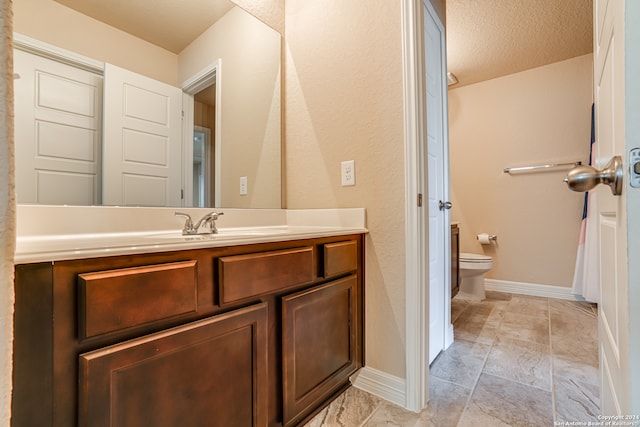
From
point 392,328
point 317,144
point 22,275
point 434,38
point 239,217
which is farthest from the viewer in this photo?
point 434,38

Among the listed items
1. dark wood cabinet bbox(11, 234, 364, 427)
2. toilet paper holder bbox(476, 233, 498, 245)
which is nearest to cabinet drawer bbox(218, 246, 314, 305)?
dark wood cabinet bbox(11, 234, 364, 427)

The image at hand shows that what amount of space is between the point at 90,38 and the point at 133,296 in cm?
101

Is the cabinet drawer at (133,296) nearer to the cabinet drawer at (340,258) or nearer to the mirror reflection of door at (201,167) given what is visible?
the cabinet drawer at (340,258)

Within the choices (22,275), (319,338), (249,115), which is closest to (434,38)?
(249,115)

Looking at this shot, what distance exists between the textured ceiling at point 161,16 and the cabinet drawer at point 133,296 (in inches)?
40.8

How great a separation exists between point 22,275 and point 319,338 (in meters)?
0.92

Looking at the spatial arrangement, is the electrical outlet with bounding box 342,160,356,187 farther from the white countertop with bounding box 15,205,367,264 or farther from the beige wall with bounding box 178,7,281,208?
the beige wall with bounding box 178,7,281,208

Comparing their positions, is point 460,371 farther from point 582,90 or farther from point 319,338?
point 582,90

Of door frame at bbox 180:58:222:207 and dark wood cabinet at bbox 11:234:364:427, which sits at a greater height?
door frame at bbox 180:58:222:207

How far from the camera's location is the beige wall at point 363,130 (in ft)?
4.35

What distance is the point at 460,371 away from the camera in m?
1.56

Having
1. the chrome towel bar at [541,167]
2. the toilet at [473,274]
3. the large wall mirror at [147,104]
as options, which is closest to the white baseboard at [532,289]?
the toilet at [473,274]

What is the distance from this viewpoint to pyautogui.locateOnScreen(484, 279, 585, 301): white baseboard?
2.79 m

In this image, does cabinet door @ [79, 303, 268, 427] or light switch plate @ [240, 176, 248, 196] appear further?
light switch plate @ [240, 176, 248, 196]
